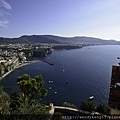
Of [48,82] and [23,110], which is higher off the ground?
[23,110]

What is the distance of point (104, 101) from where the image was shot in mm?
Answer: 26891

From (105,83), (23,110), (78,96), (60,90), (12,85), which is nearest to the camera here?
(23,110)

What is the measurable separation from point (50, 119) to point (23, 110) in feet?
3.24

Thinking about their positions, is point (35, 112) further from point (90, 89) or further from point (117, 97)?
point (90, 89)

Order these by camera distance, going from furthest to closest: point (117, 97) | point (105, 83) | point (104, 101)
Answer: point (105, 83)
point (104, 101)
point (117, 97)

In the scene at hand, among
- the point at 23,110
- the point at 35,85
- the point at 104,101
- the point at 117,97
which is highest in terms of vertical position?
the point at 117,97

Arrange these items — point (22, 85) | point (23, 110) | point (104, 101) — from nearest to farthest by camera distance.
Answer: point (23, 110) < point (22, 85) < point (104, 101)

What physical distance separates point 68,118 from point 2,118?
2.20 metres

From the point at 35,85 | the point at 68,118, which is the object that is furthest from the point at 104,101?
the point at 68,118

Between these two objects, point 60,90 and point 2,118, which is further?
point 60,90

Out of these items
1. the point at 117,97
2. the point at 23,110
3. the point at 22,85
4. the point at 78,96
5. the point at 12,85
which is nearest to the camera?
the point at 117,97

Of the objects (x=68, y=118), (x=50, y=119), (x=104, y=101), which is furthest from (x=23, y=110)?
(x=104, y=101)

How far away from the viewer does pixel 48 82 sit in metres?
37.0

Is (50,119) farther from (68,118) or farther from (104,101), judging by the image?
(104,101)
